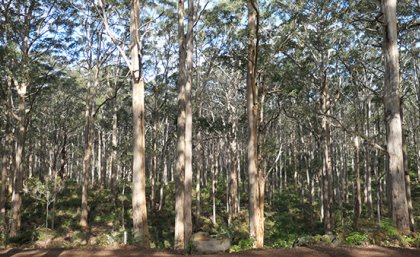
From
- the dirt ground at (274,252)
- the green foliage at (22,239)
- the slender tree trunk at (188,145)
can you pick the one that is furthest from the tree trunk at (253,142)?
the green foliage at (22,239)

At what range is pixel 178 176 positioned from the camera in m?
13.7

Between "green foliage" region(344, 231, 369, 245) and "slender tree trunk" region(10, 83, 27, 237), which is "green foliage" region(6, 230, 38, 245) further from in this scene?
"green foliage" region(344, 231, 369, 245)

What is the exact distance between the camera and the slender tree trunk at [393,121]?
8.94 m

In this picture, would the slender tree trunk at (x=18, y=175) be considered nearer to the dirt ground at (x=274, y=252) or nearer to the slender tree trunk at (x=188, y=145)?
the slender tree trunk at (x=188, y=145)

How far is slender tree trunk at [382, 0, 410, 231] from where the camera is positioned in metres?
8.94

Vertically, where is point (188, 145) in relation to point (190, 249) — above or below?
above

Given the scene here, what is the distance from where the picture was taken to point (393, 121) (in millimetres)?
9164

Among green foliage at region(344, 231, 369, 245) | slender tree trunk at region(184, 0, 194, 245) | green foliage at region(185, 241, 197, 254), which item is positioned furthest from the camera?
slender tree trunk at region(184, 0, 194, 245)

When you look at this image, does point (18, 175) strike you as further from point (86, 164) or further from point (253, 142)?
point (253, 142)

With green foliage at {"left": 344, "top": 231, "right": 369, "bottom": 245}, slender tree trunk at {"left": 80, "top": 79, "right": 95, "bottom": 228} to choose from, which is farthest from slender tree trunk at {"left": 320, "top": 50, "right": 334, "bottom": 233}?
slender tree trunk at {"left": 80, "top": 79, "right": 95, "bottom": 228}

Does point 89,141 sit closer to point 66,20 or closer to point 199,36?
point 66,20

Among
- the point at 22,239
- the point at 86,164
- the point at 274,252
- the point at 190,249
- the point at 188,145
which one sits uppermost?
the point at 188,145

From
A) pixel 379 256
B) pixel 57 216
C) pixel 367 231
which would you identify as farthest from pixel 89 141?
pixel 379 256

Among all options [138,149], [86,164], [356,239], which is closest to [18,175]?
[86,164]
